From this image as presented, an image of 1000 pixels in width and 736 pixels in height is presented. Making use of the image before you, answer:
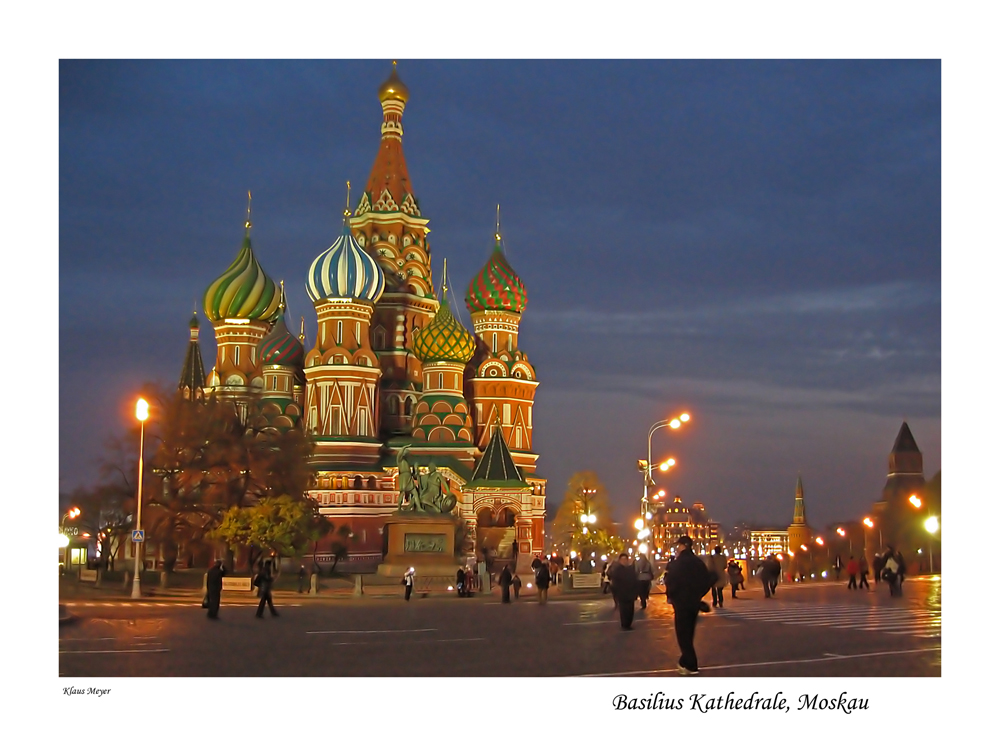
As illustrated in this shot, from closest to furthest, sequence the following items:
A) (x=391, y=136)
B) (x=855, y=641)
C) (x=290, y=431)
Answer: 1. (x=855, y=641)
2. (x=290, y=431)
3. (x=391, y=136)

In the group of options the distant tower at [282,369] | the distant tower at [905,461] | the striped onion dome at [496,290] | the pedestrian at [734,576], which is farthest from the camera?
the distant tower at [905,461]

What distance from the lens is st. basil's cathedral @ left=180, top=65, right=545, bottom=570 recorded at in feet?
227

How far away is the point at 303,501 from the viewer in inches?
1850

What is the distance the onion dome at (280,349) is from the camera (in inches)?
3034

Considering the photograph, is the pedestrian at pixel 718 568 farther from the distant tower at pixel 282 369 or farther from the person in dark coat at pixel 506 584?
the distant tower at pixel 282 369

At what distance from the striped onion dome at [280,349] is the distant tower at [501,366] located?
1178 cm

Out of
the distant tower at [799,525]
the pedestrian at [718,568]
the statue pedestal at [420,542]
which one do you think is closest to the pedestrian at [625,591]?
the pedestrian at [718,568]

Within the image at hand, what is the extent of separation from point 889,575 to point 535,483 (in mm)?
49712

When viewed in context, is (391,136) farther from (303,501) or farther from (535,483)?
(303,501)

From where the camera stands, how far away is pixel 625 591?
867 inches

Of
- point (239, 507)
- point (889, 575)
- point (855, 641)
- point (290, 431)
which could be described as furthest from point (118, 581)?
point (855, 641)
